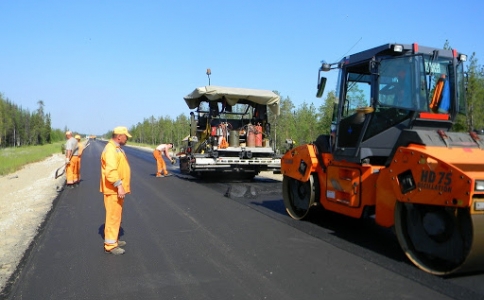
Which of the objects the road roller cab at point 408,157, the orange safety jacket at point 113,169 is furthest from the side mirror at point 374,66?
the orange safety jacket at point 113,169

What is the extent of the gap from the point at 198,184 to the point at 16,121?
6260cm

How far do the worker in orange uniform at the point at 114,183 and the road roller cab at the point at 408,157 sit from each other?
308 cm

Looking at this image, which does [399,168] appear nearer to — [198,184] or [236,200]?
[236,200]

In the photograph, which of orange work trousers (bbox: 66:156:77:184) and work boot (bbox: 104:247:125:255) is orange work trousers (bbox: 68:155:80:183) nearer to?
orange work trousers (bbox: 66:156:77:184)

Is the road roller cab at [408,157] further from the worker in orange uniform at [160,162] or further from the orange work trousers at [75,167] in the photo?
the worker in orange uniform at [160,162]

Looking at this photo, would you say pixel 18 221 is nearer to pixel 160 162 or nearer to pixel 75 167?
pixel 75 167

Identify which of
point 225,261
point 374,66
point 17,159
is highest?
point 374,66

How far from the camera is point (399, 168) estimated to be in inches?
186

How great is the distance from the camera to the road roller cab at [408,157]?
4141mm

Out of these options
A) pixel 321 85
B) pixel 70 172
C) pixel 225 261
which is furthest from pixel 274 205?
pixel 70 172

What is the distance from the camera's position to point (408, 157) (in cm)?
461

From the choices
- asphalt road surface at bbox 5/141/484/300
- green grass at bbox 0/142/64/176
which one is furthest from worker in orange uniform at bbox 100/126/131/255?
green grass at bbox 0/142/64/176

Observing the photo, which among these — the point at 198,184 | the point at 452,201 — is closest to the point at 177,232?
the point at 452,201

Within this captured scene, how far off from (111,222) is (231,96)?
8.28 meters
